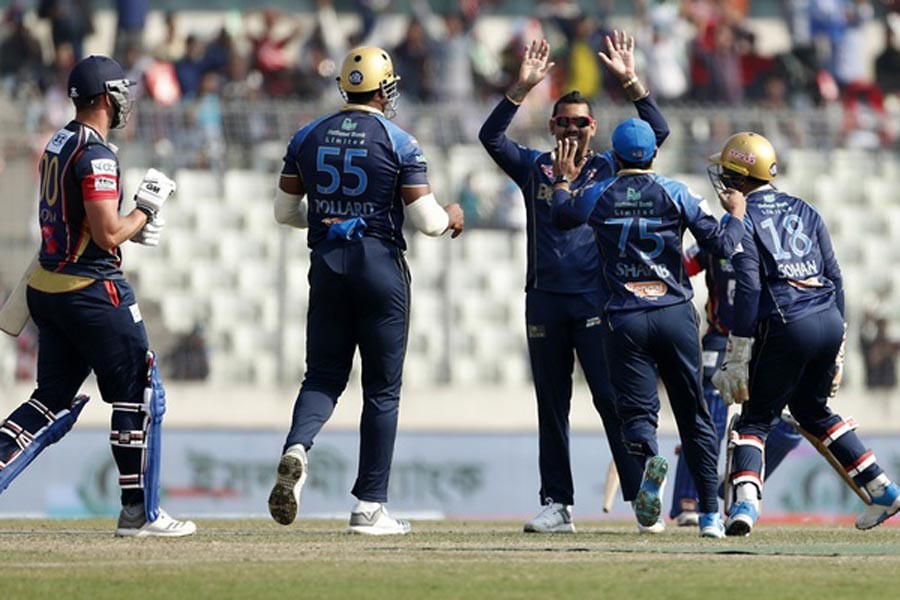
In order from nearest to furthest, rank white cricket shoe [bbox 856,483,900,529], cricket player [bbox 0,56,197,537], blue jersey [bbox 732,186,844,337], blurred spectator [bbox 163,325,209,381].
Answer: cricket player [bbox 0,56,197,537], blue jersey [bbox 732,186,844,337], white cricket shoe [bbox 856,483,900,529], blurred spectator [bbox 163,325,209,381]

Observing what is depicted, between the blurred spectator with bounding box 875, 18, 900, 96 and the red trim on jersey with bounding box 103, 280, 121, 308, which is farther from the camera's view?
the blurred spectator with bounding box 875, 18, 900, 96

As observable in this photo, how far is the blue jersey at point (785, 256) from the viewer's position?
1137 cm

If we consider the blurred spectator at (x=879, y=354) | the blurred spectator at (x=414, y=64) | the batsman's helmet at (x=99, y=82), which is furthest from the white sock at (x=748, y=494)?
the blurred spectator at (x=414, y=64)

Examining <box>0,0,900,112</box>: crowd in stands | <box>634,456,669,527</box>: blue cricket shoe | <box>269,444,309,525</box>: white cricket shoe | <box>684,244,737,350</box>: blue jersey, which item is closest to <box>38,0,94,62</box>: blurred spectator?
<box>0,0,900,112</box>: crowd in stands

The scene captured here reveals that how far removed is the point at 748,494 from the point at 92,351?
150 inches

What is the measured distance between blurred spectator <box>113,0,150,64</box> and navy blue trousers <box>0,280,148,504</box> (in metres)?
13.9

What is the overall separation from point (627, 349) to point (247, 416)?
977 cm

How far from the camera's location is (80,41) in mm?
24203

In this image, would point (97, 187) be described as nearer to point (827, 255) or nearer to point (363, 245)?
point (363, 245)

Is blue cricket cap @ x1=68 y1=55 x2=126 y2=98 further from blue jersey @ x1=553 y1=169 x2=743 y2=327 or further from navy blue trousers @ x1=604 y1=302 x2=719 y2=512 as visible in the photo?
navy blue trousers @ x1=604 y1=302 x2=719 y2=512

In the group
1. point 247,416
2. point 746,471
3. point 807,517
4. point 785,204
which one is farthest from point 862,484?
point 247,416

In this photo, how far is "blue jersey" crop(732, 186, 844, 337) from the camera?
11367mm

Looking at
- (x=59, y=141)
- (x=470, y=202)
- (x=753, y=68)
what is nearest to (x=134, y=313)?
(x=59, y=141)

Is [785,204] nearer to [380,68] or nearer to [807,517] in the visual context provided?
[380,68]
